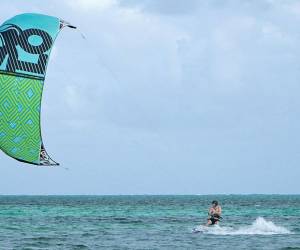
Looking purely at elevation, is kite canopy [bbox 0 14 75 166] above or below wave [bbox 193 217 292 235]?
above

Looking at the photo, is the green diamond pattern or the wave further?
the wave

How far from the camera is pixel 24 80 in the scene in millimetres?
12203

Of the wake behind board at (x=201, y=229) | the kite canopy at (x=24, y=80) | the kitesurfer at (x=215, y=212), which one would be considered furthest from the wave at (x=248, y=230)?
the kite canopy at (x=24, y=80)

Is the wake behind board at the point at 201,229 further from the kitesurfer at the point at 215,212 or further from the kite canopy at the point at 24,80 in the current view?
the kite canopy at the point at 24,80

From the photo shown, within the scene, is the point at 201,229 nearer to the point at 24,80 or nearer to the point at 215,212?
the point at 215,212

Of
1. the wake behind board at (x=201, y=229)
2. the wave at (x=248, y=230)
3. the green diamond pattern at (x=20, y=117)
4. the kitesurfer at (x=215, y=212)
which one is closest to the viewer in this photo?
the green diamond pattern at (x=20, y=117)

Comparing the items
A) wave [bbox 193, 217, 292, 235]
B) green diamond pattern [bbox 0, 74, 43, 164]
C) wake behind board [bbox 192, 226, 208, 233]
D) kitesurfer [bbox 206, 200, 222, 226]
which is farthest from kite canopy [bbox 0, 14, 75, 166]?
wake behind board [bbox 192, 226, 208, 233]

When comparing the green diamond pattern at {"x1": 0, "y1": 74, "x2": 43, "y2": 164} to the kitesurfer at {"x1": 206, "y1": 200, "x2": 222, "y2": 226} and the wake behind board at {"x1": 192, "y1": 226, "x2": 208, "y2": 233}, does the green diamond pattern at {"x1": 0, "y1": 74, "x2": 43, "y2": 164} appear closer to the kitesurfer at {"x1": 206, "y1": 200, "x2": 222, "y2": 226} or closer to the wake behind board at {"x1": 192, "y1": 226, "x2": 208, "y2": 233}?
A: the kitesurfer at {"x1": 206, "y1": 200, "x2": 222, "y2": 226}

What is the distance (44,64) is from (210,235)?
890 inches

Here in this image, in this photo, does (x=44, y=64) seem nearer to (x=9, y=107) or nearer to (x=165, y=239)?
(x=9, y=107)

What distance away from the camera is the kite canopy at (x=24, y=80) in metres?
12.0

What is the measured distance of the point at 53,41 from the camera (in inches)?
497

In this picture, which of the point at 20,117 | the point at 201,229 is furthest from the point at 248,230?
the point at 20,117

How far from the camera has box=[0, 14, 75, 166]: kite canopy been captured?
12.0 meters
